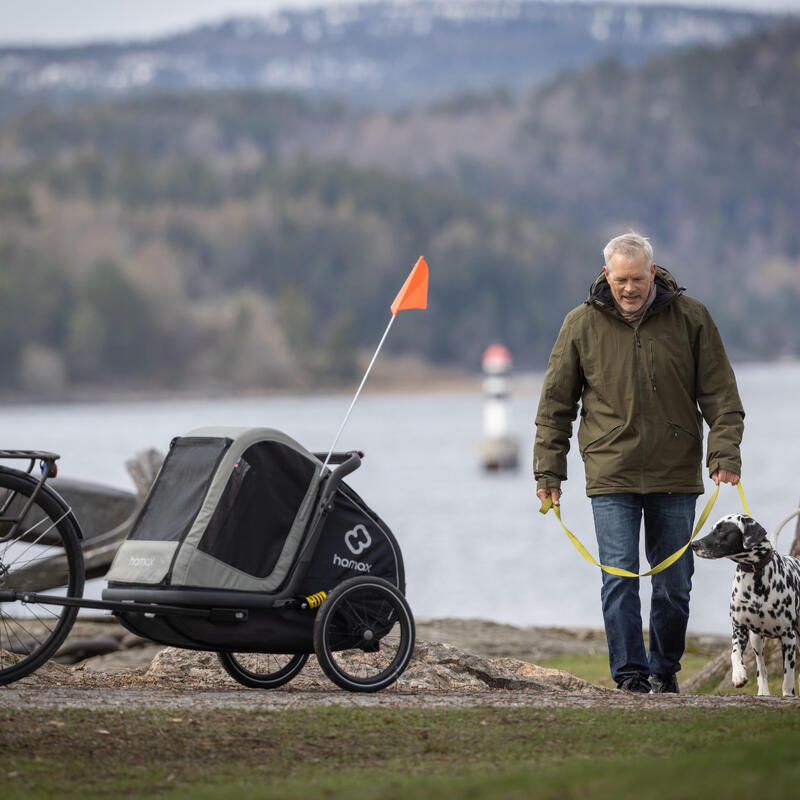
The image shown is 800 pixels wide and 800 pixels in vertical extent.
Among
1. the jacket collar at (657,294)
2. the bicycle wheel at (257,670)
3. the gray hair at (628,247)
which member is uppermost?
the gray hair at (628,247)

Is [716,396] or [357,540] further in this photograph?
[716,396]

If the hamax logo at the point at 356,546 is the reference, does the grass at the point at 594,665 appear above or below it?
below

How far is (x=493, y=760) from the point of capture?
17.4 ft

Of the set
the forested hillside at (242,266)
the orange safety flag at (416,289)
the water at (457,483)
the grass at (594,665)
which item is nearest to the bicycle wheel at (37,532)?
the orange safety flag at (416,289)

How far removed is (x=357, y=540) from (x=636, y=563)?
1394 mm

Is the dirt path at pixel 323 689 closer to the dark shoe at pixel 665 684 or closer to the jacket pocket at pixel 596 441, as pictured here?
the dark shoe at pixel 665 684

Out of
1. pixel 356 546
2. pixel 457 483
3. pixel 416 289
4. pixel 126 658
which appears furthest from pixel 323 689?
pixel 457 483

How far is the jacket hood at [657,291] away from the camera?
7.04 meters

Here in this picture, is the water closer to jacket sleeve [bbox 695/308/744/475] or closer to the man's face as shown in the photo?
jacket sleeve [bbox 695/308/744/475]

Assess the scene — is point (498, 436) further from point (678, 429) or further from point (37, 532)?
point (37, 532)

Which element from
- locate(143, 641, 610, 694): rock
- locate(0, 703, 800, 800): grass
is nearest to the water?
locate(143, 641, 610, 694): rock

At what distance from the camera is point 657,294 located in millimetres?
7066

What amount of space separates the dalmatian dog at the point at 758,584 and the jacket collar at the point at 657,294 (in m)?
1.06

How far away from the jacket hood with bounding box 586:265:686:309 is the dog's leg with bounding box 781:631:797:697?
170 centimetres
